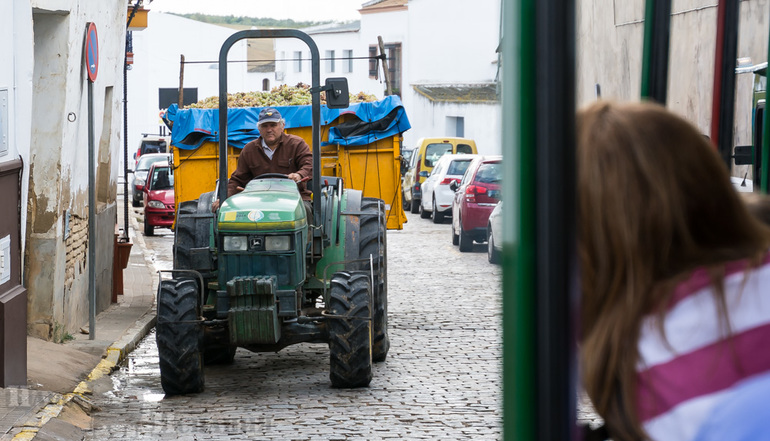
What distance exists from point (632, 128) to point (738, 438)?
1.50 ft

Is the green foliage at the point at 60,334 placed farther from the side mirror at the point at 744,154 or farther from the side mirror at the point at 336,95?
the side mirror at the point at 744,154

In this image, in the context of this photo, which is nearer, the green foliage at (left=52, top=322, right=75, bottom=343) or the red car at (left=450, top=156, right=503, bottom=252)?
the green foliage at (left=52, top=322, right=75, bottom=343)

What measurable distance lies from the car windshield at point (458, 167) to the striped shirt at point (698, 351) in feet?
79.7

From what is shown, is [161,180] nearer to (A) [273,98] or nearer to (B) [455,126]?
(A) [273,98]

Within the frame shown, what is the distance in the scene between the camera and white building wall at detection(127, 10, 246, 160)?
6406 centimetres

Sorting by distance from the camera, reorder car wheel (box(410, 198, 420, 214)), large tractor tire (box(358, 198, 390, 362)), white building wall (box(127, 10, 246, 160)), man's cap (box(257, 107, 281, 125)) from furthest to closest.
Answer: white building wall (box(127, 10, 246, 160)) < car wheel (box(410, 198, 420, 214)) < man's cap (box(257, 107, 281, 125)) < large tractor tire (box(358, 198, 390, 362))

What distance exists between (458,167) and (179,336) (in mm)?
18387

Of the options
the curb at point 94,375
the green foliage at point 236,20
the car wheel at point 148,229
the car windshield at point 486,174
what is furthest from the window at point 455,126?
the green foliage at point 236,20

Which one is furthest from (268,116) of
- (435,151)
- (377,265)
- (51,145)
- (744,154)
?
(435,151)

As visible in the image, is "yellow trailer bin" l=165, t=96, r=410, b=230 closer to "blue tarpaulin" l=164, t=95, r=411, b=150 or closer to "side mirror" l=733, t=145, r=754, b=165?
"blue tarpaulin" l=164, t=95, r=411, b=150

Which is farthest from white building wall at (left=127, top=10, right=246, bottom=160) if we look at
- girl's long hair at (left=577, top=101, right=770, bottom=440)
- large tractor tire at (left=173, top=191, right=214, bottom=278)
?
girl's long hair at (left=577, top=101, right=770, bottom=440)

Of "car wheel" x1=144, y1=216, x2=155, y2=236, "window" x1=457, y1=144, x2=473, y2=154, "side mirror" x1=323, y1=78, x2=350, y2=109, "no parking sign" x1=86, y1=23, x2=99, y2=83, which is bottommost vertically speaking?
"car wheel" x1=144, y1=216, x2=155, y2=236

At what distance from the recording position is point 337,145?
1261cm

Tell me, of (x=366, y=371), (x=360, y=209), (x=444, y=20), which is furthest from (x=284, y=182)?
(x=444, y=20)
